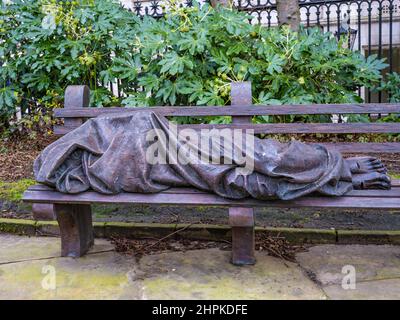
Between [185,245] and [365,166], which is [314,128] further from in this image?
[185,245]

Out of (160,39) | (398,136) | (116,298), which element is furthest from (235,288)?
(398,136)

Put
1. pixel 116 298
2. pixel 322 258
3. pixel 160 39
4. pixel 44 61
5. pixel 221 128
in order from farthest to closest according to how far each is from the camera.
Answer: pixel 44 61 → pixel 160 39 → pixel 221 128 → pixel 322 258 → pixel 116 298

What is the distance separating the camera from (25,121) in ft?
21.1

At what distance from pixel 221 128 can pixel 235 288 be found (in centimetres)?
131

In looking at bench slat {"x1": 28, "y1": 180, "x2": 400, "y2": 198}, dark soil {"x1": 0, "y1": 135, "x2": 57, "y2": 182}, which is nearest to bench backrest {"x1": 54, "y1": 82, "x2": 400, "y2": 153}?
bench slat {"x1": 28, "y1": 180, "x2": 400, "y2": 198}

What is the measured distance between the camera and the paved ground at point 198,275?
9.77ft

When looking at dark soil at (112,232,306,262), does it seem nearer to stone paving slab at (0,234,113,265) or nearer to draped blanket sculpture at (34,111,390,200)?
stone paving slab at (0,234,113,265)

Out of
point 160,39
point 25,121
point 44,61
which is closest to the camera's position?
point 160,39

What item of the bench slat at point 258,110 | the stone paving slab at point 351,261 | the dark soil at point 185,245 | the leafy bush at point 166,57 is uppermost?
the leafy bush at point 166,57

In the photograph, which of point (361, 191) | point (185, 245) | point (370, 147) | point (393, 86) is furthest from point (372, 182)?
point (393, 86)

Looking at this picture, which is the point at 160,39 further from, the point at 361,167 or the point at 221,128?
the point at 361,167

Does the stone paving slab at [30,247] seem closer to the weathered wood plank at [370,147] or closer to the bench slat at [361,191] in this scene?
the bench slat at [361,191]

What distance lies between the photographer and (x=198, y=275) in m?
3.26

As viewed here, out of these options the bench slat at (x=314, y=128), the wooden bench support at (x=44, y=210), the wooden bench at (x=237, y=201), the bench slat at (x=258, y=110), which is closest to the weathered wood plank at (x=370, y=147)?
the wooden bench at (x=237, y=201)
